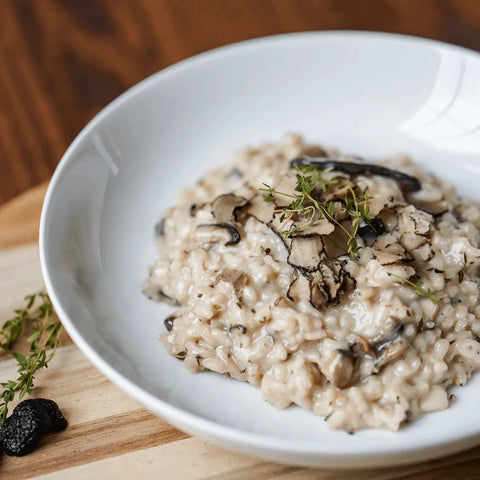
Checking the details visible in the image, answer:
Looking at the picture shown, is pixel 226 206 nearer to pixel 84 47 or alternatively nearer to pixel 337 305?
pixel 337 305

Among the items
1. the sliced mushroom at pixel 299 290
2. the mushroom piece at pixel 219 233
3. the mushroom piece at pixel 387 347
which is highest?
the mushroom piece at pixel 219 233

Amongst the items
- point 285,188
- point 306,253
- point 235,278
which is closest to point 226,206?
point 285,188

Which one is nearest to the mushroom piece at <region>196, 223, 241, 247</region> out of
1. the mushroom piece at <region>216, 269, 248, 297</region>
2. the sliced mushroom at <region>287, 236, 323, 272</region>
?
the mushroom piece at <region>216, 269, 248, 297</region>

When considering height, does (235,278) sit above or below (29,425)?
above

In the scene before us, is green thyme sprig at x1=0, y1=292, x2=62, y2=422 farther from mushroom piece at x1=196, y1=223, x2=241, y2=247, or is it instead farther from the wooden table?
mushroom piece at x1=196, y1=223, x2=241, y2=247

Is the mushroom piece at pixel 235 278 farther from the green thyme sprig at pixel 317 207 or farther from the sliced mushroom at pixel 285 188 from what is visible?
the sliced mushroom at pixel 285 188

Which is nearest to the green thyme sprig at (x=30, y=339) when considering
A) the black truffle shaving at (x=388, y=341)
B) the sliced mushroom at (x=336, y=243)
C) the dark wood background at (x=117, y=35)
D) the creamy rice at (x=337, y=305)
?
the creamy rice at (x=337, y=305)
